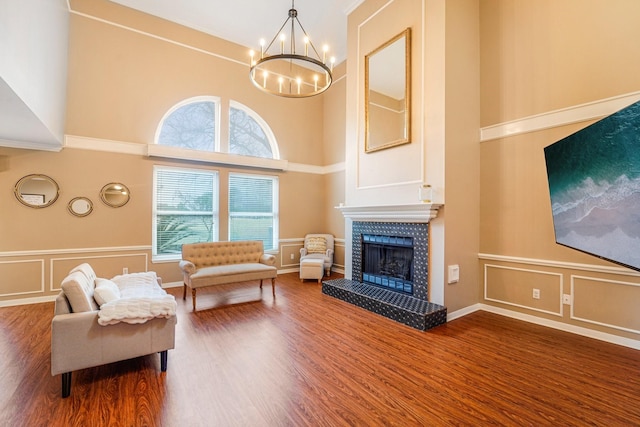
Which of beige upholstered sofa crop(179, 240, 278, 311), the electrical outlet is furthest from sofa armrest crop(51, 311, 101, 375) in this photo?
the electrical outlet

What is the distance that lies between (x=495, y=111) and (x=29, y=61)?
5.28 meters

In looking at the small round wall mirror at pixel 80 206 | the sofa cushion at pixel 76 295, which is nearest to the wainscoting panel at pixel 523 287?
the sofa cushion at pixel 76 295

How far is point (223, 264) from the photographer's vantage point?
15.9 feet

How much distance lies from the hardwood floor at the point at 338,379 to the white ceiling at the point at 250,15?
5069 millimetres

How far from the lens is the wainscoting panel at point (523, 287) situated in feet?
10.9

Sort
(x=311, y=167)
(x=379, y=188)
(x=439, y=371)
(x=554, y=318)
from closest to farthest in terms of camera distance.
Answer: (x=439, y=371) → (x=554, y=318) → (x=379, y=188) → (x=311, y=167)

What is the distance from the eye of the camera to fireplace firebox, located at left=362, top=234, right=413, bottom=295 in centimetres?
396

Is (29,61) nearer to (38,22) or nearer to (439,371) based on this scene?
(38,22)

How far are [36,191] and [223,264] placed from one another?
9.46 ft

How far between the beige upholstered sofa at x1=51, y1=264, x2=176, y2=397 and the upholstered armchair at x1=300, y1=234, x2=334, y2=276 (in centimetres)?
375

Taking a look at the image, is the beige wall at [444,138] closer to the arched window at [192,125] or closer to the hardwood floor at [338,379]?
the hardwood floor at [338,379]

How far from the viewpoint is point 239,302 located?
4.31 metres

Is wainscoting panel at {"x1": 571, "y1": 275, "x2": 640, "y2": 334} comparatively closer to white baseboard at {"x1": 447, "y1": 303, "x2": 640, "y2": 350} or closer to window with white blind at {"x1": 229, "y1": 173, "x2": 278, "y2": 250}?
white baseboard at {"x1": 447, "y1": 303, "x2": 640, "y2": 350}

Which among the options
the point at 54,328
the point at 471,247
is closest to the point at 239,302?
the point at 54,328
